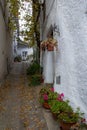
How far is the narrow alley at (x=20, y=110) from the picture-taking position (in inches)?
270

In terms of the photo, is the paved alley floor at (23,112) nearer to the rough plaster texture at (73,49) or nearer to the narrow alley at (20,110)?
the narrow alley at (20,110)

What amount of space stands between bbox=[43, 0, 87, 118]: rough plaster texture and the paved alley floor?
3.37 ft

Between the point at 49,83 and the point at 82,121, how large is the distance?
14.3 feet

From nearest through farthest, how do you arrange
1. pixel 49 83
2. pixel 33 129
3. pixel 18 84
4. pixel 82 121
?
pixel 82 121 < pixel 33 129 < pixel 49 83 < pixel 18 84

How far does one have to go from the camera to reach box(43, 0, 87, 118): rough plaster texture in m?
6.59

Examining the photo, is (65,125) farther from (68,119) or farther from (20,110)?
(20,110)

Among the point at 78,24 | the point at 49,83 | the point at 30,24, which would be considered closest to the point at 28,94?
the point at 49,83

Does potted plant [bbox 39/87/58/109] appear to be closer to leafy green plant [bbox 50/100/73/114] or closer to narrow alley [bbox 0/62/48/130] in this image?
narrow alley [bbox 0/62/48/130]

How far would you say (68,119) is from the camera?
593cm

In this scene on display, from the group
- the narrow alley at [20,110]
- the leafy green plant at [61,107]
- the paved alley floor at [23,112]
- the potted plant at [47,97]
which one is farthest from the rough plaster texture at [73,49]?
the narrow alley at [20,110]

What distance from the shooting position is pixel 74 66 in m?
6.91

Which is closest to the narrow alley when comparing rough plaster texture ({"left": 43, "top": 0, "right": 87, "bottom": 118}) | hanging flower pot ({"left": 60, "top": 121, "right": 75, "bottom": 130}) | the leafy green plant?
the leafy green plant

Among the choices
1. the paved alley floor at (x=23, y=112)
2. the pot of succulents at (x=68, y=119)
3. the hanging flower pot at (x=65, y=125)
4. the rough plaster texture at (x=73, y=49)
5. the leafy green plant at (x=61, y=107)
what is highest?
the rough plaster texture at (x=73, y=49)

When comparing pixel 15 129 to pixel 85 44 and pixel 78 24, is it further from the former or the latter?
pixel 78 24
